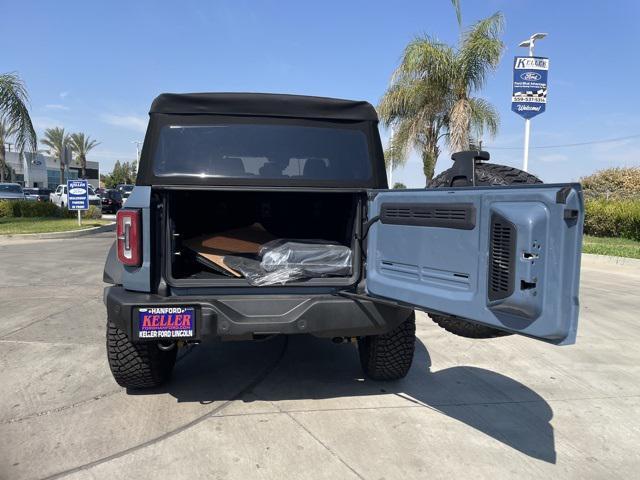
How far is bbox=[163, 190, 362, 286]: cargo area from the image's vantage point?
354 centimetres

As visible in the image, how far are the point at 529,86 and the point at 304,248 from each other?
40.5ft

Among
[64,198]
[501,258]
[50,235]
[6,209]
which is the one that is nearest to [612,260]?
[501,258]

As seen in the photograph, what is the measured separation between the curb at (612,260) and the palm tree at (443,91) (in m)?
4.69

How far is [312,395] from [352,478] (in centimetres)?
112

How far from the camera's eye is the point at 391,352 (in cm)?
386

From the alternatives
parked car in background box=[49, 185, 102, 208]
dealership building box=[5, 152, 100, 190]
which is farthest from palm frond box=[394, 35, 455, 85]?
dealership building box=[5, 152, 100, 190]

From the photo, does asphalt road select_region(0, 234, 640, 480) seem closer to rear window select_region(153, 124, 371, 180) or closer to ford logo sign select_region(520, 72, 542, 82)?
rear window select_region(153, 124, 371, 180)

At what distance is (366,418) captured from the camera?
3469mm

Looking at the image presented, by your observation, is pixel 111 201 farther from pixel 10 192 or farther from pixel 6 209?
pixel 6 209

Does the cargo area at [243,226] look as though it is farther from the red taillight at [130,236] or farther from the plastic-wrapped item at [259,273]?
the red taillight at [130,236]

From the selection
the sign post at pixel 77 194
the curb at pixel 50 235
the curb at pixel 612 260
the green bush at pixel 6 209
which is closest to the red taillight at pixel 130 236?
the curb at pixel 612 260

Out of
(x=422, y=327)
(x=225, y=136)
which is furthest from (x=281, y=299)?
(x=422, y=327)

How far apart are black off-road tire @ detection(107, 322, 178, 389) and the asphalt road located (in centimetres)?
15

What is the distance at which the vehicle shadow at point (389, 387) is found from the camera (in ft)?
11.3
